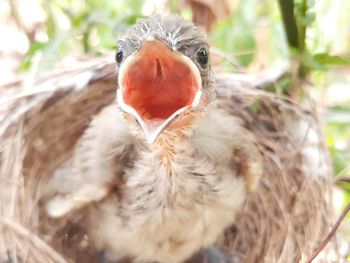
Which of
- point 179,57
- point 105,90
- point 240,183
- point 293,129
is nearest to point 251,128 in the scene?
point 293,129

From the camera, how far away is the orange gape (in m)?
1.25

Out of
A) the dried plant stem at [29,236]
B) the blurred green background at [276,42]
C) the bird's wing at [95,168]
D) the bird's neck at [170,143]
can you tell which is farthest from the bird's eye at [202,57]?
the dried plant stem at [29,236]

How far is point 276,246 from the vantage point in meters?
1.60

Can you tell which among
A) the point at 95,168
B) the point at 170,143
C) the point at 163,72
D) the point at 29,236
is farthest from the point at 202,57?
the point at 29,236

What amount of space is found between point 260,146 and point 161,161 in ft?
1.25

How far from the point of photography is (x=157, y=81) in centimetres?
133

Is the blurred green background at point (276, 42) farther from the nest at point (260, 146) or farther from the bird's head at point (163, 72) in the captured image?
the bird's head at point (163, 72)

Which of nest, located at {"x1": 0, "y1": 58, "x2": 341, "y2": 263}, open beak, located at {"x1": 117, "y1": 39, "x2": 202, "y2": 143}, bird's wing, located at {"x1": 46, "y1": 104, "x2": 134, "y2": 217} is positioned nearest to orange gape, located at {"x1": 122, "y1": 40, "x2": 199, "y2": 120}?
open beak, located at {"x1": 117, "y1": 39, "x2": 202, "y2": 143}

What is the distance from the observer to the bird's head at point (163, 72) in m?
1.22

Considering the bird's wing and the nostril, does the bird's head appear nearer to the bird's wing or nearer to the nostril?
the nostril

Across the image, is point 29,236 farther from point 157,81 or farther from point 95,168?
point 157,81

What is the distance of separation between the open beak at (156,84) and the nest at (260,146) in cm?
37

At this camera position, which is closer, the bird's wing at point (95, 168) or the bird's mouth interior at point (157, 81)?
→ the bird's mouth interior at point (157, 81)

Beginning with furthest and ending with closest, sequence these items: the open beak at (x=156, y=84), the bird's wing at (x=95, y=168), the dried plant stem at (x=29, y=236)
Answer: the bird's wing at (x=95, y=168)
the dried plant stem at (x=29, y=236)
the open beak at (x=156, y=84)
